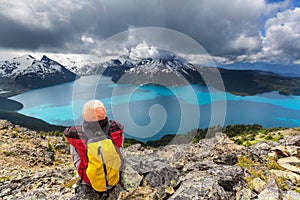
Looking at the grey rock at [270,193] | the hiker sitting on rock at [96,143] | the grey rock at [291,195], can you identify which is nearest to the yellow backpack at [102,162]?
the hiker sitting on rock at [96,143]

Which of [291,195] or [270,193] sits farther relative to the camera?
[291,195]

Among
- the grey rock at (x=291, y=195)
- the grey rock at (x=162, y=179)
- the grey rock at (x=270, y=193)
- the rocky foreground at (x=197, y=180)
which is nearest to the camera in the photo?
the grey rock at (x=270, y=193)

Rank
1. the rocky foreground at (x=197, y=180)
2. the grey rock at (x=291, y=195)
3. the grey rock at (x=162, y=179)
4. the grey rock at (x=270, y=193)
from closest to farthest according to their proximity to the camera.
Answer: the grey rock at (x=270, y=193)
the grey rock at (x=291, y=195)
the rocky foreground at (x=197, y=180)
the grey rock at (x=162, y=179)

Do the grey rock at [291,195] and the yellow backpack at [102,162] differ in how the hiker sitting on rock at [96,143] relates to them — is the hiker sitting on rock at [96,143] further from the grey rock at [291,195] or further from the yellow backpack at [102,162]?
the grey rock at [291,195]

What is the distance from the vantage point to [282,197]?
10.4 ft

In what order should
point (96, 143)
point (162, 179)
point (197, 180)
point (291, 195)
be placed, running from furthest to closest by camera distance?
point (162, 179), point (197, 180), point (291, 195), point (96, 143)

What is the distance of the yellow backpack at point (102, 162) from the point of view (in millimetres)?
3061

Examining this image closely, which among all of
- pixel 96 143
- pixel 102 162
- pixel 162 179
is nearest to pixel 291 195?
pixel 162 179

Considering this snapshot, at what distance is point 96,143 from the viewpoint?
3053 mm

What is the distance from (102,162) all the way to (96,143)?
1.16ft

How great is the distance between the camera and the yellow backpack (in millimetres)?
3061

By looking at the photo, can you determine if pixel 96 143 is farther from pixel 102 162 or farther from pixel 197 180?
pixel 197 180

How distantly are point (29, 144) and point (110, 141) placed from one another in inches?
439

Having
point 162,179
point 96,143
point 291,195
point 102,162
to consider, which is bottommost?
point 162,179
